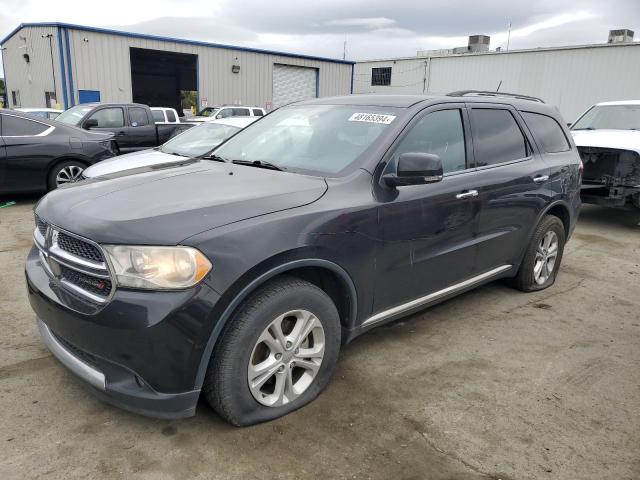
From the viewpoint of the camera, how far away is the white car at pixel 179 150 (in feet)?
21.2

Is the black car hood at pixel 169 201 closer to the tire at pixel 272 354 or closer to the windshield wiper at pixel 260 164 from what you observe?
the windshield wiper at pixel 260 164

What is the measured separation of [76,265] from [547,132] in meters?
4.07

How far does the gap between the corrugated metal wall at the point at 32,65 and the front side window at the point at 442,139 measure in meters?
21.3

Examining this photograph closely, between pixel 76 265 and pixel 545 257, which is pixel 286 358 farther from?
pixel 545 257

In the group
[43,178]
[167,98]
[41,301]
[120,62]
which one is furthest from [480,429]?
[167,98]

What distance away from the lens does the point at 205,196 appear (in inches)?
103

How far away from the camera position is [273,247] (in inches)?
95.3

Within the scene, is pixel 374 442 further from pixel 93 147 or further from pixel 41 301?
pixel 93 147

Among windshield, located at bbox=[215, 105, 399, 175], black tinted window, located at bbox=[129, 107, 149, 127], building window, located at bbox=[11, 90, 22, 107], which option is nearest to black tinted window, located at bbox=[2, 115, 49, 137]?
black tinted window, located at bbox=[129, 107, 149, 127]

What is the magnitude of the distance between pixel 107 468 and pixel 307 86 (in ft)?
94.2

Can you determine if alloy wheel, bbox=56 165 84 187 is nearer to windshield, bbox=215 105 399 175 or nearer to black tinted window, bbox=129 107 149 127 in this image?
black tinted window, bbox=129 107 149 127

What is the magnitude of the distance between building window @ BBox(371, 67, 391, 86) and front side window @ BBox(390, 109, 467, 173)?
29366mm

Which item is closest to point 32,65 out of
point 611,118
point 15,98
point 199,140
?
point 15,98

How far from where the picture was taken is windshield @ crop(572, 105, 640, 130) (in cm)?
874
